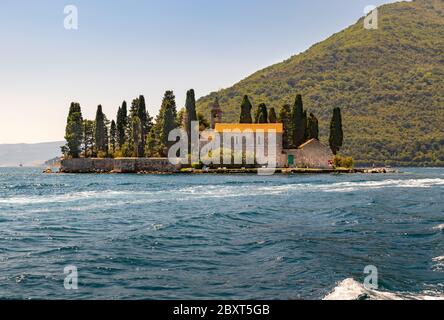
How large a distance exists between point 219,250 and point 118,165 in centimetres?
9421

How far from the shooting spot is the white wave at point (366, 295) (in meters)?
11.7

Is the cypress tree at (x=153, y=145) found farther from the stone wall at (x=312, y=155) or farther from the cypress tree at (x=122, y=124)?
the stone wall at (x=312, y=155)

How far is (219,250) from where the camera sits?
18.3m

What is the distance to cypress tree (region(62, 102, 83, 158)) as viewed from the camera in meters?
113

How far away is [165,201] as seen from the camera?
131 ft

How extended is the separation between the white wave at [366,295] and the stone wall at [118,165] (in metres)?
92.5

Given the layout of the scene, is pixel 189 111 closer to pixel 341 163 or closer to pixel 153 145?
pixel 153 145

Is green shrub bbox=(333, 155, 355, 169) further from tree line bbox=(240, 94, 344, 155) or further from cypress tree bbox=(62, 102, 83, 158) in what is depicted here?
cypress tree bbox=(62, 102, 83, 158)

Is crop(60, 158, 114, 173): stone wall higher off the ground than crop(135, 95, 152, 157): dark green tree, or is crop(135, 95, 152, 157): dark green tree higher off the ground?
crop(135, 95, 152, 157): dark green tree

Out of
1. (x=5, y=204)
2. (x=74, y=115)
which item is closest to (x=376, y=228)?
(x=5, y=204)

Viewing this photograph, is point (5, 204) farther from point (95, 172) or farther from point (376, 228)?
point (95, 172)
